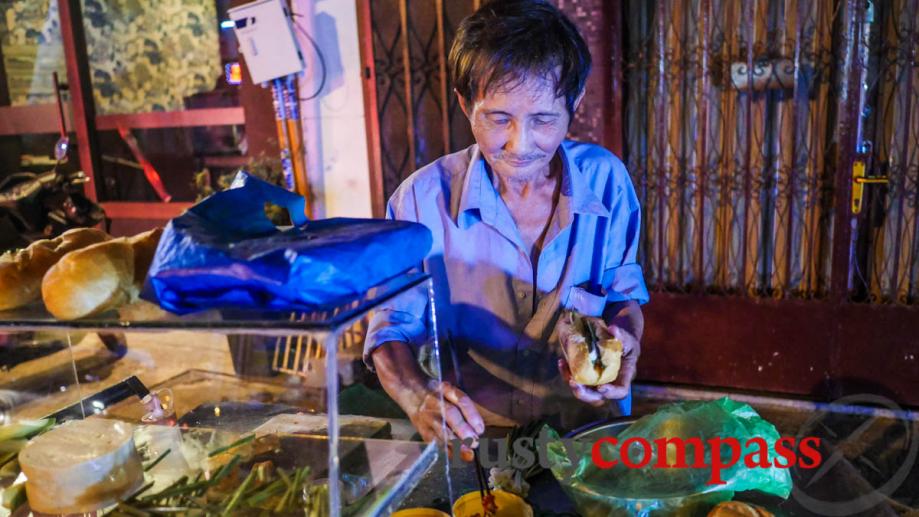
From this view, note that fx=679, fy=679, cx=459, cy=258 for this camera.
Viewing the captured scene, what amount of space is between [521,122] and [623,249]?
0.55 m

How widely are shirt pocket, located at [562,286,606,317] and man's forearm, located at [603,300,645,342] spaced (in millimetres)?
38

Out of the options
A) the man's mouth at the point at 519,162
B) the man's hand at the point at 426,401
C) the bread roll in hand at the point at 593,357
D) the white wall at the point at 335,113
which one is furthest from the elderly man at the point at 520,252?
the white wall at the point at 335,113

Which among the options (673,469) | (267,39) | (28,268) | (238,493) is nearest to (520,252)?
(673,469)

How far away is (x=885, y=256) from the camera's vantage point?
3.87m

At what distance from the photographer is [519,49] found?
1.68m

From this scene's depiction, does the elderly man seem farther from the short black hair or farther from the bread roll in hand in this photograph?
the bread roll in hand

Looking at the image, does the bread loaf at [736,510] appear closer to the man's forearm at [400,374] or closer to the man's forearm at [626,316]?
the man's forearm at [400,374]

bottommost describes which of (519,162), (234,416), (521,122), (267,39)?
(234,416)

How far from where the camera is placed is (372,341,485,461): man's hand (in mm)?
1252

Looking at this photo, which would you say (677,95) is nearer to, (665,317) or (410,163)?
(665,317)

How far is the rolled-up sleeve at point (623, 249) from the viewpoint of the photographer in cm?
195

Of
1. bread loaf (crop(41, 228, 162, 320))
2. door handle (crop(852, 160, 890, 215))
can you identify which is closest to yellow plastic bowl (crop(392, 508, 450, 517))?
bread loaf (crop(41, 228, 162, 320))

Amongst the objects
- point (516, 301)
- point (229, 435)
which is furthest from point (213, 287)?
point (516, 301)

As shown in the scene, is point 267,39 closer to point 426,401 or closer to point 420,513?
point 426,401
